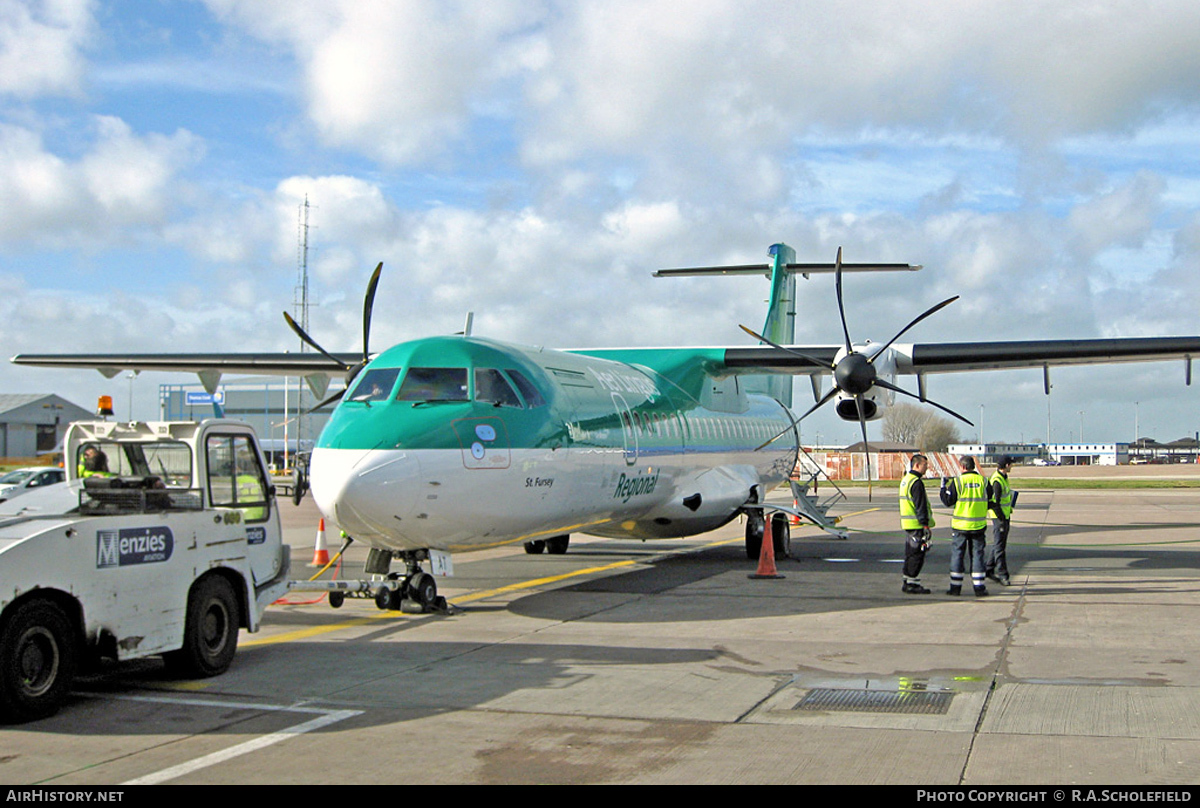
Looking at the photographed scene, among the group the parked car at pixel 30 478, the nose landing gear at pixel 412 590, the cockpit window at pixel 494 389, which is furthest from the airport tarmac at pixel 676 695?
the parked car at pixel 30 478

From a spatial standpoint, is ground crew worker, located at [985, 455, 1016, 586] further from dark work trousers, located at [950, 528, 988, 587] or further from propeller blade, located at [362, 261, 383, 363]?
propeller blade, located at [362, 261, 383, 363]

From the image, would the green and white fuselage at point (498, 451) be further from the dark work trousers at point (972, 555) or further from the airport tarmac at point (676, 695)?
the dark work trousers at point (972, 555)

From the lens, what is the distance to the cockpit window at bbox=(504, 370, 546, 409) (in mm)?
11203

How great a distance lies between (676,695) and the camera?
722 cm

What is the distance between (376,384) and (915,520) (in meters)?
6.46

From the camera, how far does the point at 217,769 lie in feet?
17.7

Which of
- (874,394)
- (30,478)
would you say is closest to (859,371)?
(874,394)

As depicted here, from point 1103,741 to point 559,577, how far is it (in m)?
9.35

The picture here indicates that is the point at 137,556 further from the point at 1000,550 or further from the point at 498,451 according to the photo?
the point at 1000,550

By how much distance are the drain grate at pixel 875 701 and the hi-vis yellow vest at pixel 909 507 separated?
526 cm

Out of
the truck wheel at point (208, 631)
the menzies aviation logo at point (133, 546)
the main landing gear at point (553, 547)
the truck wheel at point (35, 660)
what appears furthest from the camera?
the main landing gear at point (553, 547)

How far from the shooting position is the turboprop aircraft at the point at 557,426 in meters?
9.75

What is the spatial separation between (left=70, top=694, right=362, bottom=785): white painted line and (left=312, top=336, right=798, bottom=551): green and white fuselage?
8.90ft

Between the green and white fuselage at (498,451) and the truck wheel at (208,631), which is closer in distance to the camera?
the truck wheel at (208,631)
